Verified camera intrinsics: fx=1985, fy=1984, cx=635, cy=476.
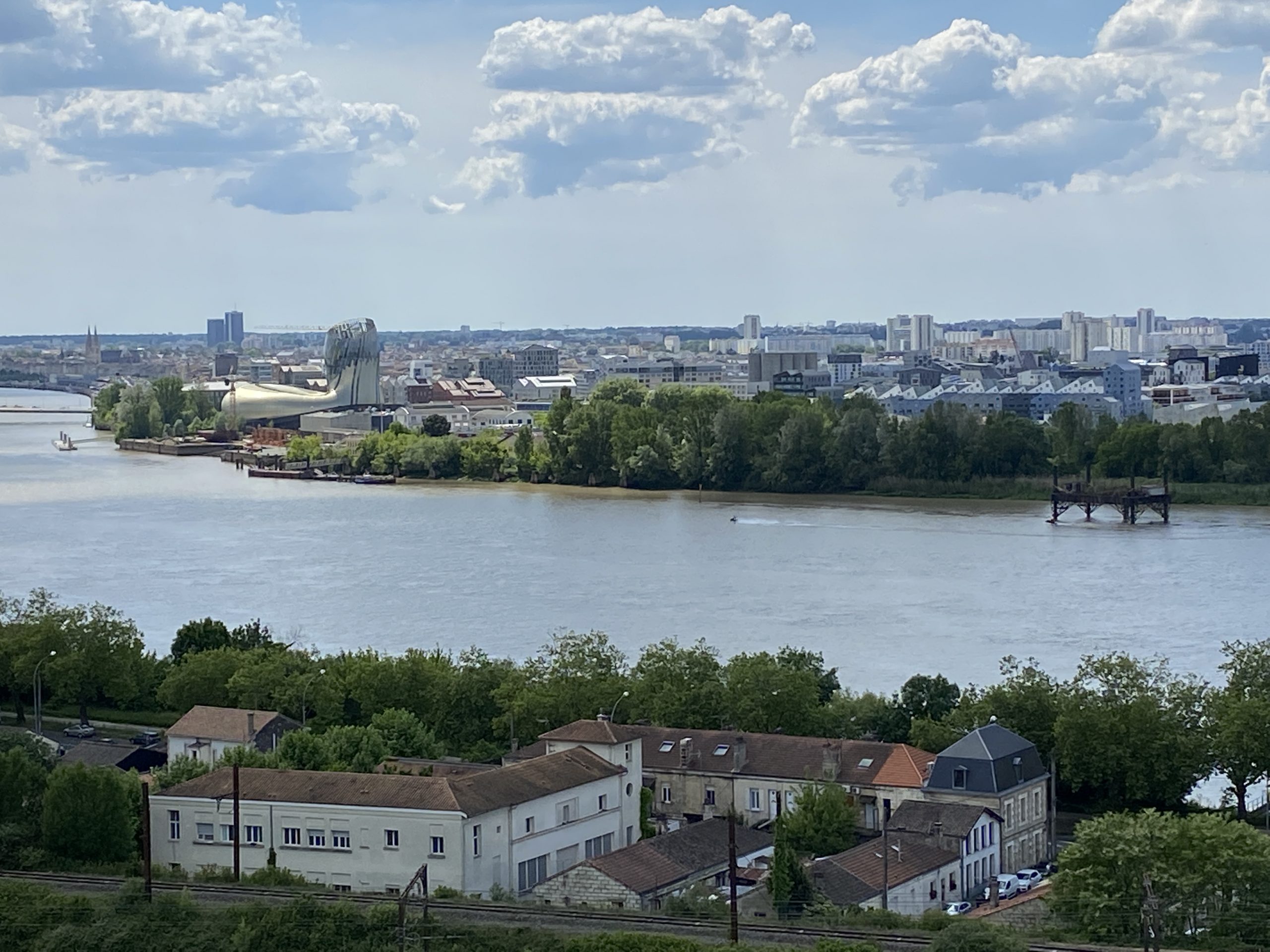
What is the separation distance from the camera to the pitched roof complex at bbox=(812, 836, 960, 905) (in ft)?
17.1

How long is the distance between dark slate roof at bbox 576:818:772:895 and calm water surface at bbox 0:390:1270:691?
8.92 ft

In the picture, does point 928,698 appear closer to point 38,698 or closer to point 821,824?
point 821,824

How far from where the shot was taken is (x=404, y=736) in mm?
6754

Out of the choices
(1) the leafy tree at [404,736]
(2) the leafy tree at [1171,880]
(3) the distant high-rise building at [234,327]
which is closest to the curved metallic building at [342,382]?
(1) the leafy tree at [404,736]

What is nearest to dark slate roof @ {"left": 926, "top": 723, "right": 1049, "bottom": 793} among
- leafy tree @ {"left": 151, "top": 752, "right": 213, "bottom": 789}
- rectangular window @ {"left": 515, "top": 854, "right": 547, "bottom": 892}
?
rectangular window @ {"left": 515, "top": 854, "right": 547, "bottom": 892}

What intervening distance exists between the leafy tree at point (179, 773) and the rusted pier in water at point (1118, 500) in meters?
10.6

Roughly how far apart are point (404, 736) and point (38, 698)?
1882 millimetres

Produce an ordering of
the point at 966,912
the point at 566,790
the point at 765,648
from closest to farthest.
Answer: the point at 966,912, the point at 566,790, the point at 765,648

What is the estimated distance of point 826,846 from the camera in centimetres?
582

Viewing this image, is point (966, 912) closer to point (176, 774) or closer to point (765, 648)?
point (176, 774)

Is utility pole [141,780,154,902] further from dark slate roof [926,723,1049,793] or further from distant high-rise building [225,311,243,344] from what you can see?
distant high-rise building [225,311,243,344]

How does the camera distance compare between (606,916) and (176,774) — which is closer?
(606,916)

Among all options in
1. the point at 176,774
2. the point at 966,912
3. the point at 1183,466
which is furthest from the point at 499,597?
the point at 1183,466

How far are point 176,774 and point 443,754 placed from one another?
1.09 meters
